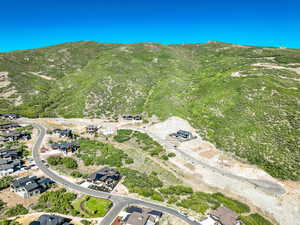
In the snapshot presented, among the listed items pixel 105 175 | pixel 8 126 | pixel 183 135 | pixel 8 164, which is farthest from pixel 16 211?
pixel 8 126

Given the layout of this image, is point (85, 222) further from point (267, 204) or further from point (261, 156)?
point (261, 156)

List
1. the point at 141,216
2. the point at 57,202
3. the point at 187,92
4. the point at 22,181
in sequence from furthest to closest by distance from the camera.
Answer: the point at 187,92 → the point at 22,181 → the point at 57,202 → the point at 141,216

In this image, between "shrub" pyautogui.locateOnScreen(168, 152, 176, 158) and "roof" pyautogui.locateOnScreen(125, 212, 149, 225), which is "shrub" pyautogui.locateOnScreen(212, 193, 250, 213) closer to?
"roof" pyautogui.locateOnScreen(125, 212, 149, 225)

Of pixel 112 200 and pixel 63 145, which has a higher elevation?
pixel 63 145

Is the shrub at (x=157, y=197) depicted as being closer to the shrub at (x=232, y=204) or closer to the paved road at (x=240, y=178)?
the shrub at (x=232, y=204)

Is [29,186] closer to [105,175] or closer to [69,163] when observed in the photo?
[69,163]

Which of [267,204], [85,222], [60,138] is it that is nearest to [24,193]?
[85,222]

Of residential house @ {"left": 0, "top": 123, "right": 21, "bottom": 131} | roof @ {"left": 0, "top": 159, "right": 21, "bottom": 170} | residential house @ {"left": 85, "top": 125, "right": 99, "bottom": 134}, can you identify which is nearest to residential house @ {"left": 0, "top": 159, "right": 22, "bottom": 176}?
roof @ {"left": 0, "top": 159, "right": 21, "bottom": 170}
